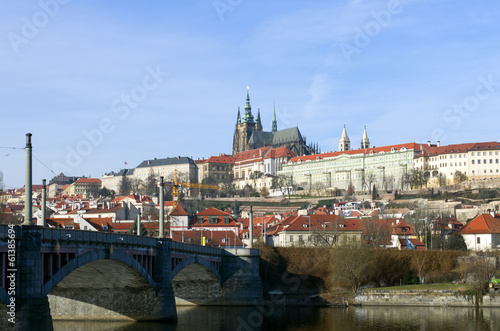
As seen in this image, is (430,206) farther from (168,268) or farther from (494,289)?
(168,268)

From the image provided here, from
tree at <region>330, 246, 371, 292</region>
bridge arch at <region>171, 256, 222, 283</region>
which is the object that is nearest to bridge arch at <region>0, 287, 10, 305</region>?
bridge arch at <region>171, 256, 222, 283</region>

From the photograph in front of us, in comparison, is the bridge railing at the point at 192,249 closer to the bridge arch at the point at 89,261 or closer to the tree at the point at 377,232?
the bridge arch at the point at 89,261

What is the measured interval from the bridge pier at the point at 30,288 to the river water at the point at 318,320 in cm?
1501

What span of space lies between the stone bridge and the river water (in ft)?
4.28

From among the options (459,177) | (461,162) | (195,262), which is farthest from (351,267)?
(461,162)

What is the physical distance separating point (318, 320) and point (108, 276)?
608 inches

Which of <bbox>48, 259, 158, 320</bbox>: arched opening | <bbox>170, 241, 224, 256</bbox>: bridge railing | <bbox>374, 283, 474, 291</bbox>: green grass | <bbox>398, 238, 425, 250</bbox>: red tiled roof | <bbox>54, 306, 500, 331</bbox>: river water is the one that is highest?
<bbox>170, 241, 224, 256</bbox>: bridge railing

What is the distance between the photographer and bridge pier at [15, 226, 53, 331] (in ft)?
99.3

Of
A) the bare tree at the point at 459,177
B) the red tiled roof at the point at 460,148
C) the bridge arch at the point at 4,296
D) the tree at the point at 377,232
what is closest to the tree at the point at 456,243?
the tree at the point at 377,232

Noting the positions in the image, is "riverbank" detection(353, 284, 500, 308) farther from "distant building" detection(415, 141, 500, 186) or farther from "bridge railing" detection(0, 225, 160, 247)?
"distant building" detection(415, 141, 500, 186)

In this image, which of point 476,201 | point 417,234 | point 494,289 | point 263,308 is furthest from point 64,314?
point 476,201

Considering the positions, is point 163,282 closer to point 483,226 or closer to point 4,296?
point 4,296

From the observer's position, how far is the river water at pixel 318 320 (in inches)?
1877

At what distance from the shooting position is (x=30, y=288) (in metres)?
30.6
